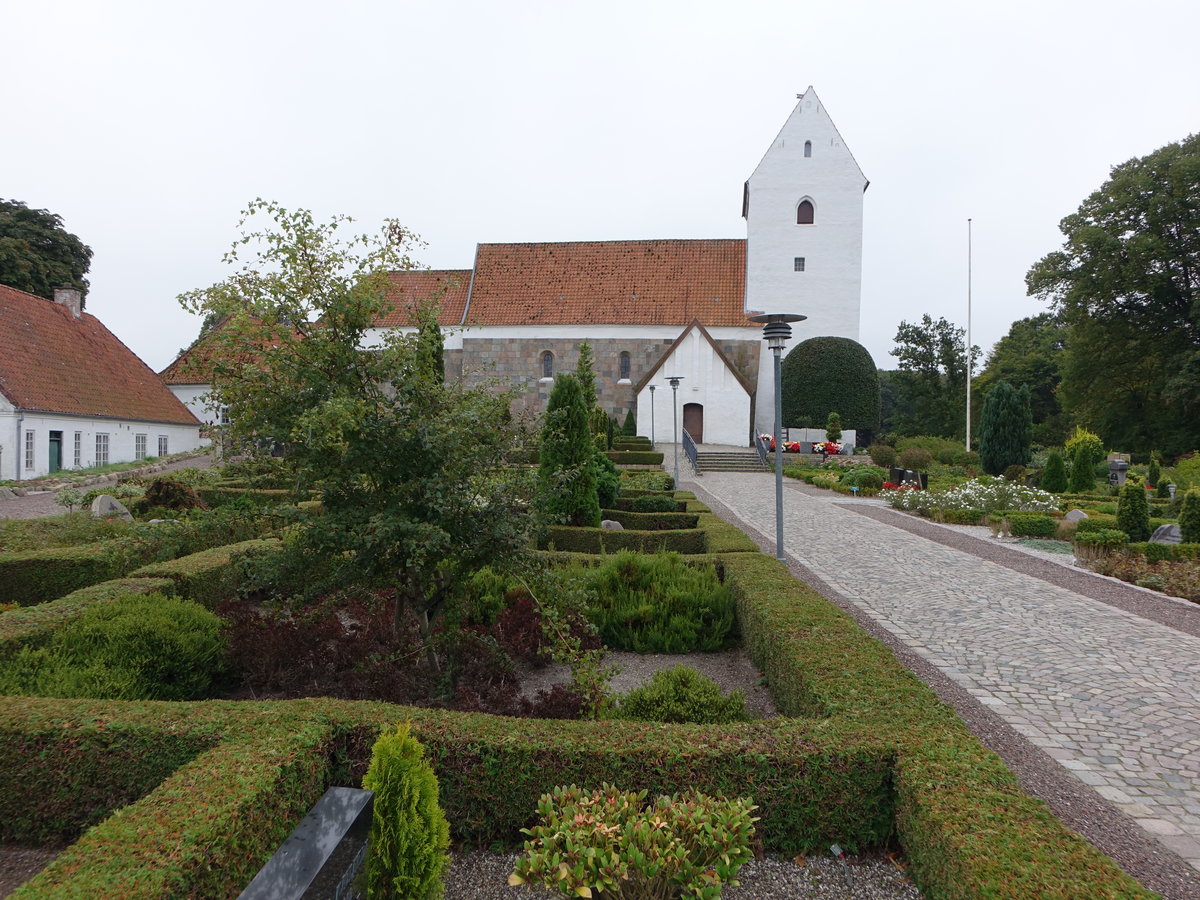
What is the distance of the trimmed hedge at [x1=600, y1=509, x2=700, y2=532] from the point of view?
11203 mm

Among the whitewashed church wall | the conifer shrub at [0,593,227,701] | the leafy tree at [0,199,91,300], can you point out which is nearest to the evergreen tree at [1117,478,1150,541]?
the conifer shrub at [0,593,227,701]

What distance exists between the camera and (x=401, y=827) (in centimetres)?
246

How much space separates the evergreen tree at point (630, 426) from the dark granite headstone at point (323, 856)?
2787cm

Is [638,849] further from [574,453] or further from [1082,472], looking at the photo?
[1082,472]

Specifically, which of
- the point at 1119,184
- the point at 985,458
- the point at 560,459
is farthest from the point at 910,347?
the point at 560,459

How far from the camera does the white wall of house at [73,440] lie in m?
19.1

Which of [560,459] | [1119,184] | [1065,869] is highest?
[1119,184]

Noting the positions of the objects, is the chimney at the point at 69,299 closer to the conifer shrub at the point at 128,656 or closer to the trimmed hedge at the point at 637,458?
the trimmed hedge at the point at 637,458

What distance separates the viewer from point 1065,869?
2361 mm

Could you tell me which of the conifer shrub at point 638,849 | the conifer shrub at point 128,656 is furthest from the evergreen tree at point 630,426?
the conifer shrub at point 638,849

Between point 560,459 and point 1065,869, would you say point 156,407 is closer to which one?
point 560,459

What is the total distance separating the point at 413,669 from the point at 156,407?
26.2 m

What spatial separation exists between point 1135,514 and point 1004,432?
47.8 feet

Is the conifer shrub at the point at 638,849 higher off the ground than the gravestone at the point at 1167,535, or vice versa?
the gravestone at the point at 1167,535
